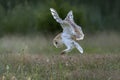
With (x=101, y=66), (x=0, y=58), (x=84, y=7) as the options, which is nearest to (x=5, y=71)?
(x=0, y=58)

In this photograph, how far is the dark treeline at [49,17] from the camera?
15680 millimetres

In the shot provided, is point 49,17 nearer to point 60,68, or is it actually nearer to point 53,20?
point 53,20

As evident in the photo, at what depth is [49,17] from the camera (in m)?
15.5

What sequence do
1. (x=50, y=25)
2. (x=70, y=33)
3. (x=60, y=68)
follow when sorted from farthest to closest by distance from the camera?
1. (x=50, y=25)
2. (x=70, y=33)
3. (x=60, y=68)

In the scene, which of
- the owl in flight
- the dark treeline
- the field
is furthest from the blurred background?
the field

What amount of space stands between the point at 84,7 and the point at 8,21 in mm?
2783

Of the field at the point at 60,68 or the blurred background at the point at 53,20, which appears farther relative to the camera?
the blurred background at the point at 53,20

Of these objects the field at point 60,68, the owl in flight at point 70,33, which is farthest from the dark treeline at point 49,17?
the field at point 60,68

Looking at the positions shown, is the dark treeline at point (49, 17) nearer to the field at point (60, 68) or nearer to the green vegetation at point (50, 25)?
the green vegetation at point (50, 25)

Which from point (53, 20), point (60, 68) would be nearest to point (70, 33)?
point (60, 68)

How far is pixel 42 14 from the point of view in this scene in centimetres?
1552

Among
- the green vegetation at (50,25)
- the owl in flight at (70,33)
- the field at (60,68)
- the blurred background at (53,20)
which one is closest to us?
the field at (60,68)

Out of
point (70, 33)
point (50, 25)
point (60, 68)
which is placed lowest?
point (60, 68)

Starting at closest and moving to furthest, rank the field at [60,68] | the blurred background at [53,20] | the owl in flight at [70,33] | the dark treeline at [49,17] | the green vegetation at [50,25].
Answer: the field at [60,68] < the owl in flight at [70,33] < the green vegetation at [50,25] < the blurred background at [53,20] < the dark treeline at [49,17]
